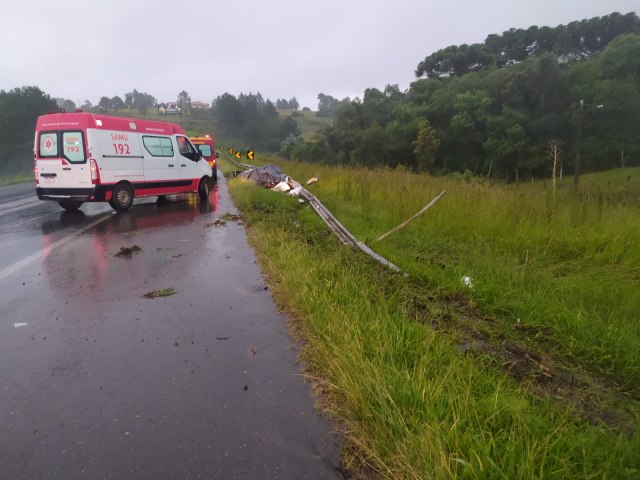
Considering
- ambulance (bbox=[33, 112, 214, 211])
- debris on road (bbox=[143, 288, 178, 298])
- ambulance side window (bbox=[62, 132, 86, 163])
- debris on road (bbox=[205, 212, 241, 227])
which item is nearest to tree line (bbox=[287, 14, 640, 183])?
ambulance (bbox=[33, 112, 214, 211])

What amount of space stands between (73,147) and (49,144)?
71cm

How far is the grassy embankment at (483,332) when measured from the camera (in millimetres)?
2105

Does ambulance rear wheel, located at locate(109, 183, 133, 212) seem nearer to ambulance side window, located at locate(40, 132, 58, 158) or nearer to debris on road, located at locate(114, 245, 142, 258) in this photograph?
ambulance side window, located at locate(40, 132, 58, 158)

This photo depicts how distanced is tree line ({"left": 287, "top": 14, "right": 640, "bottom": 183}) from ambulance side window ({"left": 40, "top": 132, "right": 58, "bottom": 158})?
42614mm

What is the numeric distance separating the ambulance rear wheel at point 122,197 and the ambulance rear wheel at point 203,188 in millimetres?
2942

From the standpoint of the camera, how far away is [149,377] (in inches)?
121

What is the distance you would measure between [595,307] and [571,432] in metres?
2.49

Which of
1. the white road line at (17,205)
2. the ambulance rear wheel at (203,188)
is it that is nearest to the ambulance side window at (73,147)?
the white road line at (17,205)

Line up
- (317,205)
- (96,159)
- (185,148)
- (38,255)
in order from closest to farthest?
(38,255) < (317,205) < (96,159) < (185,148)

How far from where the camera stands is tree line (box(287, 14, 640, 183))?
5662 centimetres

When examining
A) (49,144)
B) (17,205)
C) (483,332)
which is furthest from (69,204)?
(483,332)

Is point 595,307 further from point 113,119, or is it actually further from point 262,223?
point 113,119

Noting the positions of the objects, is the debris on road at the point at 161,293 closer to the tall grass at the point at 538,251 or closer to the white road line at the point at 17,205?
the tall grass at the point at 538,251

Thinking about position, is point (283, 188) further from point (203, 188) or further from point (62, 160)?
point (62, 160)
